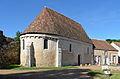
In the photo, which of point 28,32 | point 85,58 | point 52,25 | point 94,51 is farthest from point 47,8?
point 94,51

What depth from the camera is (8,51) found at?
70.2 ft

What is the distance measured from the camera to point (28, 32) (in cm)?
1970

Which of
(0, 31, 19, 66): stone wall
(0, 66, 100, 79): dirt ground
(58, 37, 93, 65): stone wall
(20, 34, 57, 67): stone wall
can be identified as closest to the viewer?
(0, 66, 100, 79): dirt ground

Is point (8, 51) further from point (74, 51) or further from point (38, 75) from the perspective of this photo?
point (74, 51)

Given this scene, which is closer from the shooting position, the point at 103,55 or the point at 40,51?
the point at 40,51

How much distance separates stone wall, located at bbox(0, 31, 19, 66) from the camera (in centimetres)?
2013

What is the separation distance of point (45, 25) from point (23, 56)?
6.18 meters

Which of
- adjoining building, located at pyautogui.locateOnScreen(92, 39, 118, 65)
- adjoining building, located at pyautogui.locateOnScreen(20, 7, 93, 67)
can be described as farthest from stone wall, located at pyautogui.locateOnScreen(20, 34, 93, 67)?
adjoining building, located at pyautogui.locateOnScreen(92, 39, 118, 65)

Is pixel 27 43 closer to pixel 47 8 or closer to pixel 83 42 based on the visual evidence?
pixel 47 8

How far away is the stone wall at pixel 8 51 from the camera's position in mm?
20131

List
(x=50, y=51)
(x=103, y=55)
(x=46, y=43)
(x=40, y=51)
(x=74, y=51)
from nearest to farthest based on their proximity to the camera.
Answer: (x=40, y=51)
(x=46, y=43)
(x=50, y=51)
(x=74, y=51)
(x=103, y=55)

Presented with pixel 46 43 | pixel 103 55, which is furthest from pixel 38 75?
pixel 103 55

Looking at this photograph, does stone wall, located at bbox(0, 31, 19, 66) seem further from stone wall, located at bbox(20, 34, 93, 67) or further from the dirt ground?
the dirt ground

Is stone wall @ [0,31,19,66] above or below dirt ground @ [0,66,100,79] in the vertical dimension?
above
